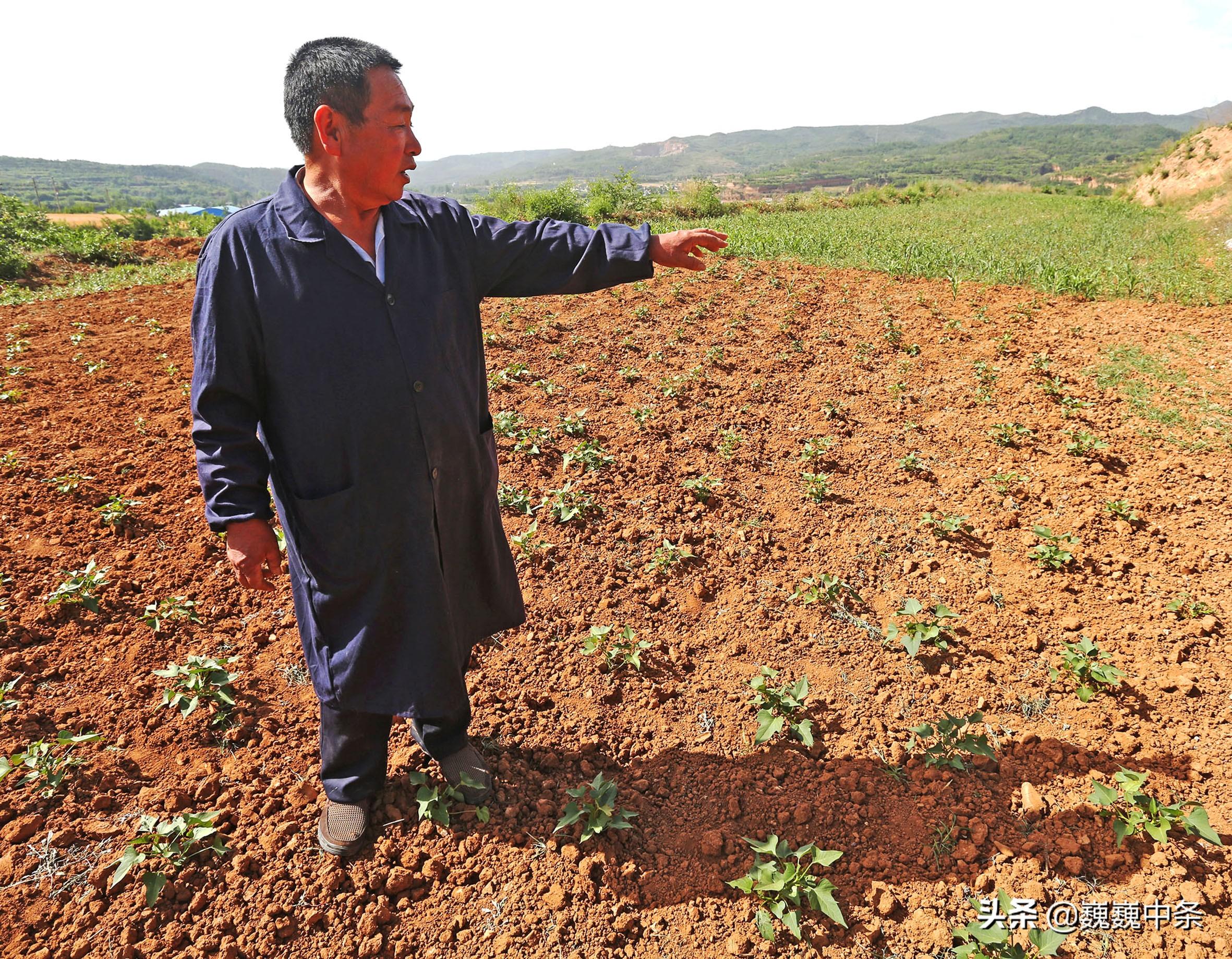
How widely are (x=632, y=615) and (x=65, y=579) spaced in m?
2.76

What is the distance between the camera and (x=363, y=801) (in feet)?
6.91

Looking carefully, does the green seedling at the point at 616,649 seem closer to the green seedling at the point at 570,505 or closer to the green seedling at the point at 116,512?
the green seedling at the point at 570,505

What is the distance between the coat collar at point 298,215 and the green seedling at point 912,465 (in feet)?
11.6

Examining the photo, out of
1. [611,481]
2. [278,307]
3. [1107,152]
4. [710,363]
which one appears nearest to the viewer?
[278,307]

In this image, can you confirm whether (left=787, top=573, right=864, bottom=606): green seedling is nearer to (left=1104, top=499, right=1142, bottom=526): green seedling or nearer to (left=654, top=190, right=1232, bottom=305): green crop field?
(left=1104, top=499, right=1142, bottom=526): green seedling

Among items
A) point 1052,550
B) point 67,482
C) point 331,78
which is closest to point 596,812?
point 331,78

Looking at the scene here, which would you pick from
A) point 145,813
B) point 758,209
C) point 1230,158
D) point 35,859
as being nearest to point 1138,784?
point 145,813

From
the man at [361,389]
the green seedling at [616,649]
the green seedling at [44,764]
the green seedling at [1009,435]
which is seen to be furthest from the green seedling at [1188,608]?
the green seedling at [44,764]

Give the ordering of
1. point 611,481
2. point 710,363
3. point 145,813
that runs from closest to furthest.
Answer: point 145,813, point 611,481, point 710,363

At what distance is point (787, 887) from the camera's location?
1.88m

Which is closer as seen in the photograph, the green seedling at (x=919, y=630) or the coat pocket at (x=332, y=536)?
the coat pocket at (x=332, y=536)

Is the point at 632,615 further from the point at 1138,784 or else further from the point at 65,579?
the point at 65,579

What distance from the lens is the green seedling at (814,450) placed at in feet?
14.0

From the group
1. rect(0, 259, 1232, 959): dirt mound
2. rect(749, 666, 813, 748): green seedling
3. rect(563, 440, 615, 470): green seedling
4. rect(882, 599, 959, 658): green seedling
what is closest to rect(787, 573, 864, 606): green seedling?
rect(0, 259, 1232, 959): dirt mound
